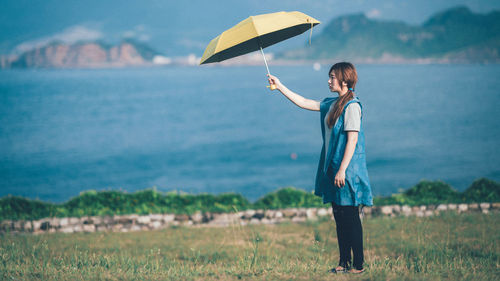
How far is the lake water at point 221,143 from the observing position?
54.7 metres

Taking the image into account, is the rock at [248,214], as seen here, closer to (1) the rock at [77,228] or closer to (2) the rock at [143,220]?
(2) the rock at [143,220]

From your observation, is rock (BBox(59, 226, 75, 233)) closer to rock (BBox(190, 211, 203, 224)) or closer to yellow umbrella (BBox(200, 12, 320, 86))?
rock (BBox(190, 211, 203, 224))

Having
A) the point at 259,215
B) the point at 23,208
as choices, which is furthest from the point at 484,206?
the point at 23,208

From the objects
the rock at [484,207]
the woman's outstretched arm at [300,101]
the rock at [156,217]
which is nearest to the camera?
the woman's outstretched arm at [300,101]

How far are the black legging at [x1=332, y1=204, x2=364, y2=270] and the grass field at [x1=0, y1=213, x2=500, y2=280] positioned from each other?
0.21 m

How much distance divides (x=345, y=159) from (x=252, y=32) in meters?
1.76

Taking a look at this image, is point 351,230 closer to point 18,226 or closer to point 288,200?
point 288,200

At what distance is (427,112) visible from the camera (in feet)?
365

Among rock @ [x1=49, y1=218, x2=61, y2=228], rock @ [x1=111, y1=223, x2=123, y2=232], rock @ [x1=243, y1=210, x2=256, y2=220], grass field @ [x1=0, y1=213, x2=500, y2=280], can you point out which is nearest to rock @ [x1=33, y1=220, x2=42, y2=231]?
rock @ [x1=49, y1=218, x2=61, y2=228]

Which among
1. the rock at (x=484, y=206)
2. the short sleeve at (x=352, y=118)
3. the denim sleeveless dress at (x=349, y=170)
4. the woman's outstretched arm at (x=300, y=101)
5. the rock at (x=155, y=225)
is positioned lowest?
the rock at (x=155, y=225)

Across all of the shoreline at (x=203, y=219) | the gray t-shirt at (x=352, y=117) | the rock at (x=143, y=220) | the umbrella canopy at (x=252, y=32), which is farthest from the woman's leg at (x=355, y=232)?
the rock at (x=143, y=220)

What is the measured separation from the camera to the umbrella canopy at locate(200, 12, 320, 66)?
15.5 ft

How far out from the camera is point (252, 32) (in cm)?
472

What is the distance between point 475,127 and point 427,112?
17.0m
